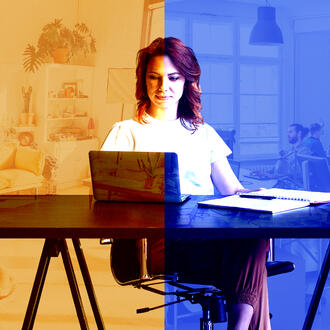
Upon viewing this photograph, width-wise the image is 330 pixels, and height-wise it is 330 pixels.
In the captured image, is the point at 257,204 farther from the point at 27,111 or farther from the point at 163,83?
the point at 27,111

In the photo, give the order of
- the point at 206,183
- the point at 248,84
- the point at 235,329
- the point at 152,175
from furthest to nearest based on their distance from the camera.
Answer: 1. the point at 248,84
2. the point at 206,183
3. the point at 152,175
4. the point at 235,329

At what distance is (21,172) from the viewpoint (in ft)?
21.6

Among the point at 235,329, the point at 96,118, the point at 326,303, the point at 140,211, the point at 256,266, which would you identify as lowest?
the point at 326,303

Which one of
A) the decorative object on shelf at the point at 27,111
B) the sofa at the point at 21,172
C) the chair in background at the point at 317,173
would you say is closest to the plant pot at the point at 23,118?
the decorative object on shelf at the point at 27,111

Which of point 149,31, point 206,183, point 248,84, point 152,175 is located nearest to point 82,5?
point 149,31

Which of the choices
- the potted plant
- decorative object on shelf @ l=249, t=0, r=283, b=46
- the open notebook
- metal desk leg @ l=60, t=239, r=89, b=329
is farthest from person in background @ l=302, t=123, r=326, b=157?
metal desk leg @ l=60, t=239, r=89, b=329

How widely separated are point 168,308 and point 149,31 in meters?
4.63

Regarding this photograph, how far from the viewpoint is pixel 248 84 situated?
7.34 meters

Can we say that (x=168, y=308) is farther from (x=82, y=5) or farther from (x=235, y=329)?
(x=82, y=5)

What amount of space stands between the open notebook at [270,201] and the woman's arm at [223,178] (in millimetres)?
399

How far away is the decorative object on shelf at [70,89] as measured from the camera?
26.6ft

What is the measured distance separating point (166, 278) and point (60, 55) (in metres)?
6.27

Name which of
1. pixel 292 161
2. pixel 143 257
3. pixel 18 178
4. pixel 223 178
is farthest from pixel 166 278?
pixel 292 161

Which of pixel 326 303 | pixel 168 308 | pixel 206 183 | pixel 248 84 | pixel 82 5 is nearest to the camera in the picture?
pixel 206 183
